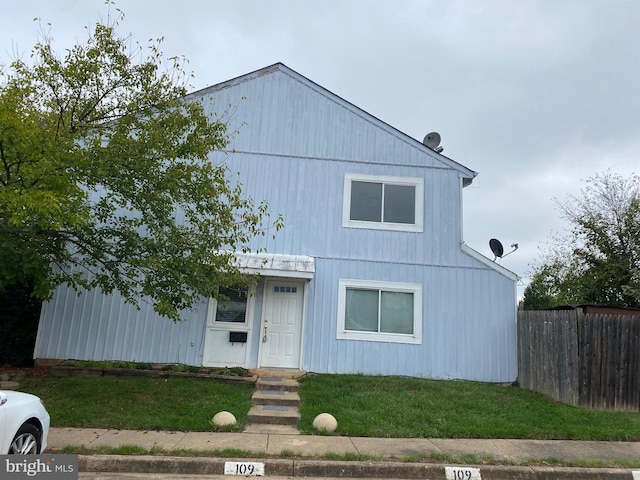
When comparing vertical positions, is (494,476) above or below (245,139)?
below

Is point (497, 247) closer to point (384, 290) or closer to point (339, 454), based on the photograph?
point (384, 290)

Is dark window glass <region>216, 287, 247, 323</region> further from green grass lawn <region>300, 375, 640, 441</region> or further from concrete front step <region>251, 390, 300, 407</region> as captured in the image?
concrete front step <region>251, 390, 300, 407</region>

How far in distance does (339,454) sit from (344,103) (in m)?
9.14

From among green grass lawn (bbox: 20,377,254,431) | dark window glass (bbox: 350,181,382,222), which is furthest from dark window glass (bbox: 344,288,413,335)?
green grass lawn (bbox: 20,377,254,431)

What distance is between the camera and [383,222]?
11992mm

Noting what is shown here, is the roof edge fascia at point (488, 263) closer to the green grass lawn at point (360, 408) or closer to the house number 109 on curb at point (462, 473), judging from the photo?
the green grass lawn at point (360, 408)

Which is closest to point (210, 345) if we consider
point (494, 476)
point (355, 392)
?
point (355, 392)

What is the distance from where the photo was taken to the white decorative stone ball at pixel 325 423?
283 inches

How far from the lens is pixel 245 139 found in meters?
12.2

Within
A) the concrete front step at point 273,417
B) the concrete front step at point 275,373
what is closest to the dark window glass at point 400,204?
the concrete front step at point 275,373

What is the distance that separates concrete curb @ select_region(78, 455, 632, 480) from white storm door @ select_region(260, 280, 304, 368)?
528cm

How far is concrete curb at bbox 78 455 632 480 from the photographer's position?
567 cm

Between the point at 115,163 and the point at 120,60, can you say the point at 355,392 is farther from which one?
the point at 120,60

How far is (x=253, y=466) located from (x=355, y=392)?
13.2 feet
